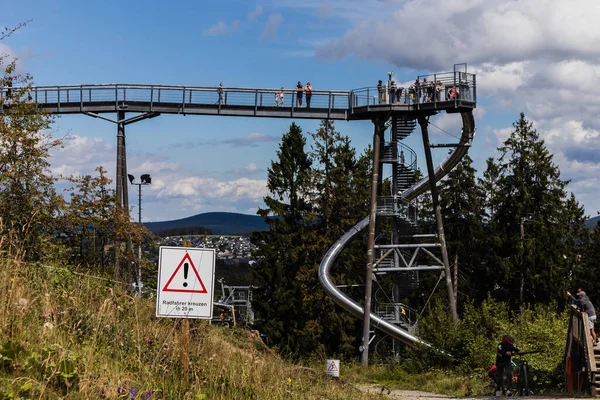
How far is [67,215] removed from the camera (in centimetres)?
2544

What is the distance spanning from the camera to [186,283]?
9.88 m

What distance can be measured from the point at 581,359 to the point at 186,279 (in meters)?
14.1

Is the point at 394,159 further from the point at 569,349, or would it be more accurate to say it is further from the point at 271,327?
the point at 271,327

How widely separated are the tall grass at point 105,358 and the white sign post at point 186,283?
344 mm

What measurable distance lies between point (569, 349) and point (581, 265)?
42.5 meters

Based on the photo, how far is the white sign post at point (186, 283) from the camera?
983 centimetres

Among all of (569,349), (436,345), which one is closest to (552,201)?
(436,345)

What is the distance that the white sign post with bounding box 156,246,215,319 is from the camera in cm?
983

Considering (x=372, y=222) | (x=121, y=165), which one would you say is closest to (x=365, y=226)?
(x=372, y=222)

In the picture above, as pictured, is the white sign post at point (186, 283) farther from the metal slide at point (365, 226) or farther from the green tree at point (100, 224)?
the metal slide at point (365, 226)

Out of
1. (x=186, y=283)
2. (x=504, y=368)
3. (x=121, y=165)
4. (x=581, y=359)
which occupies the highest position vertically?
(x=121, y=165)

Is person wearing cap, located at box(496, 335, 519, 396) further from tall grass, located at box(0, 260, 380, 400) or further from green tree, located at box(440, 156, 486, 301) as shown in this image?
green tree, located at box(440, 156, 486, 301)

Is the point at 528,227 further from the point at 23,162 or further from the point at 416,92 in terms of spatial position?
the point at 23,162

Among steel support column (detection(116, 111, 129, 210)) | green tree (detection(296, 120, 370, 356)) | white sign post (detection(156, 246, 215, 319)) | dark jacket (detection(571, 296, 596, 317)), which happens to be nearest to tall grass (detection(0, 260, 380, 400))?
white sign post (detection(156, 246, 215, 319))
